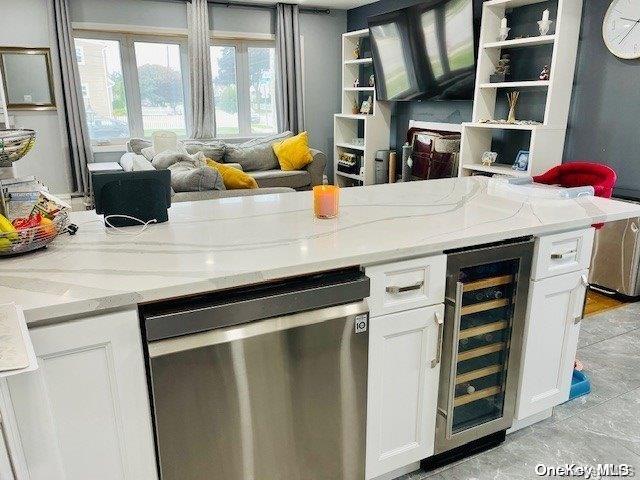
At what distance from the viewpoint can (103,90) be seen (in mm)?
5770

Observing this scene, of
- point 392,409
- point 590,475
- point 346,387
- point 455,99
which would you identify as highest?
point 455,99

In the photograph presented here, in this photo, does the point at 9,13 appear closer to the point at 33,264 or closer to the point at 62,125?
the point at 62,125

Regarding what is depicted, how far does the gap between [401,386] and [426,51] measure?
13.7 ft

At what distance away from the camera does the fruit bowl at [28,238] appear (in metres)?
1.31

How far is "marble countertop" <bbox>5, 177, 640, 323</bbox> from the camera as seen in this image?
1155 millimetres

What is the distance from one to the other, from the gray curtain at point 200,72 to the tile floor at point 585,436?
16.5ft

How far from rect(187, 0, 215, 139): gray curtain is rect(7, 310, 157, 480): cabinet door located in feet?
17.4

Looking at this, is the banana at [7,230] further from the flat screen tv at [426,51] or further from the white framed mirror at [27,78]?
the white framed mirror at [27,78]

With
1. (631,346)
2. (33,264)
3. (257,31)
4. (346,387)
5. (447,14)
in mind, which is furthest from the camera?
(257,31)

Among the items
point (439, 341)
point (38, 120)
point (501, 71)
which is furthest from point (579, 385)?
point (38, 120)

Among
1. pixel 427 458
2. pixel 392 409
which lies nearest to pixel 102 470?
pixel 392 409

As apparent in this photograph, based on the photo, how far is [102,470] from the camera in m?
1.22

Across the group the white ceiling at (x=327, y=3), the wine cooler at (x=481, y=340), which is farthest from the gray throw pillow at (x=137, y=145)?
the wine cooler at (x=481, y=340)

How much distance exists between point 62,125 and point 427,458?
540 centimetres
